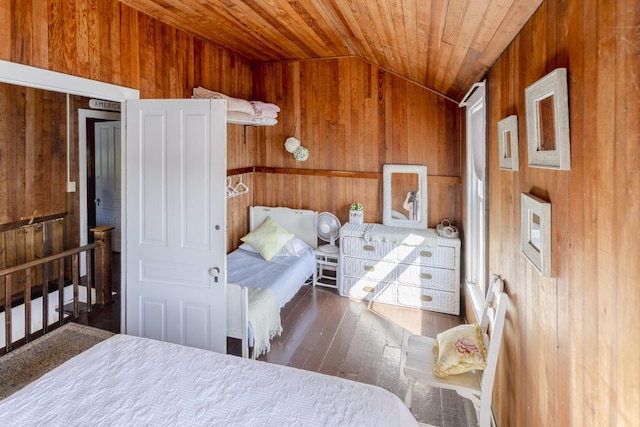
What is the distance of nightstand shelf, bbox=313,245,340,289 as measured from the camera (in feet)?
14.3

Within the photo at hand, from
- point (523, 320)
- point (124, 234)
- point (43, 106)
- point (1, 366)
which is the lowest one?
point (1, 366)

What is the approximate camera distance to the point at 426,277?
12.6 feet

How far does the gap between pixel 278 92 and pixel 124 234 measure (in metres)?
2.66

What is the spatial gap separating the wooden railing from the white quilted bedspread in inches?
56.0

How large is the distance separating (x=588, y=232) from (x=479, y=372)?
1.59 meters

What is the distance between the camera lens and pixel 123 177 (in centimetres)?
280

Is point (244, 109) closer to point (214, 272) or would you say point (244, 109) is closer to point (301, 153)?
point (301, 153)

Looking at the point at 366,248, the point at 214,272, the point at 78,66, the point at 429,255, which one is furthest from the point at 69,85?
the point at 429,255

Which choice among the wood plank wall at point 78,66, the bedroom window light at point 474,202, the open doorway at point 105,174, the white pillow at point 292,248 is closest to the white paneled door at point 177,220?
the wood plank wall at point 78,66

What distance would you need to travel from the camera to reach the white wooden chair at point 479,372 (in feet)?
6.18

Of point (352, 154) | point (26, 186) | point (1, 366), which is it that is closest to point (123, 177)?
point (1, 366)

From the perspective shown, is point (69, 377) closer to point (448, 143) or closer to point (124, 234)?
point (124, 234)

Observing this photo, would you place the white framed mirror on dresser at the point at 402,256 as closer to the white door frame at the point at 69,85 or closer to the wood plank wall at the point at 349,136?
the wood plank wall at the point at 349,136

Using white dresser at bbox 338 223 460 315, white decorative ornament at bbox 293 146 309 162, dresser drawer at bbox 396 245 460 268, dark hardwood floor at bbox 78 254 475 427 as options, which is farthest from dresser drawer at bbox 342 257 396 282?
white decorative ornament at bbox 293 146 309 162
